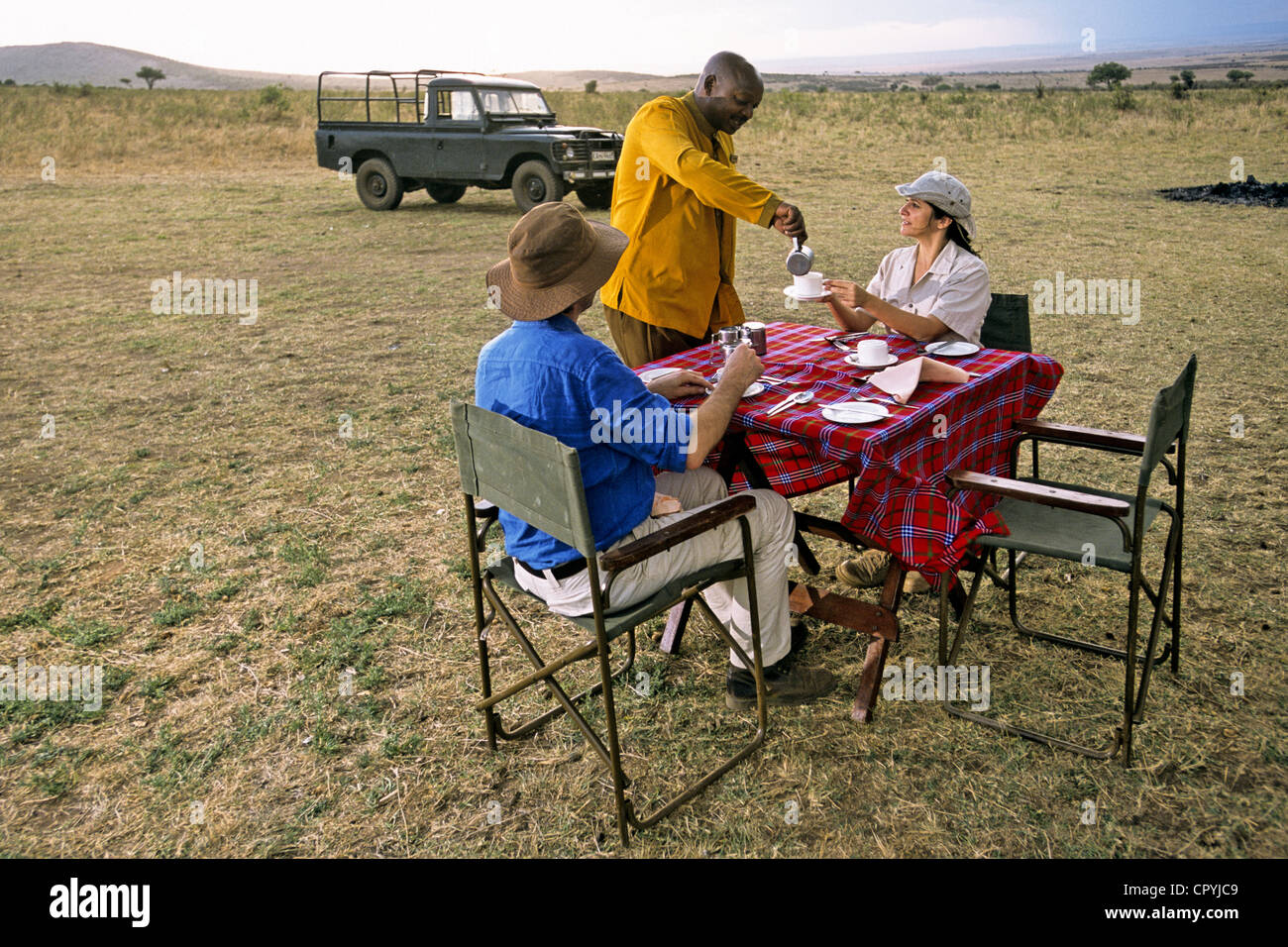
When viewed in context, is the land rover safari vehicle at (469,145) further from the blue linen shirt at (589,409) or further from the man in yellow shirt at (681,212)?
the blue linen shirt at (589,409)

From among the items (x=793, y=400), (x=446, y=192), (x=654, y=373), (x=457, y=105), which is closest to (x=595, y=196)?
(x=457, y=105)

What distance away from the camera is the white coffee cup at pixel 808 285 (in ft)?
10.3

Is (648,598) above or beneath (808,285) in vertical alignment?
beneath

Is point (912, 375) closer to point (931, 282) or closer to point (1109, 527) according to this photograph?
point (1109, 527)

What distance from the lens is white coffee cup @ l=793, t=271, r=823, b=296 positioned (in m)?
3.15

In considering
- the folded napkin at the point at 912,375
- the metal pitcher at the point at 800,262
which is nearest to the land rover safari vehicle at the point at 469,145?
the metal pitcher at the point at 800,262

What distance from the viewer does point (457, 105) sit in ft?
42.5

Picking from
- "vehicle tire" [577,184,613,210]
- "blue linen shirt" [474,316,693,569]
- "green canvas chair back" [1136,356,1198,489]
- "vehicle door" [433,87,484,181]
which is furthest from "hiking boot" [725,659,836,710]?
"vehicle door" [433,87,484,181]

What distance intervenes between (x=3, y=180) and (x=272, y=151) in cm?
579

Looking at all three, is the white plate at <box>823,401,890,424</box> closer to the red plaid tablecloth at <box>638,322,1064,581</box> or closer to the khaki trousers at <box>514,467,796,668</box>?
the red plaid tablecloth at <box>638,322,1064,581</box>

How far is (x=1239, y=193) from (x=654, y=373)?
12.4 m

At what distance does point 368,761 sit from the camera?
2766mm

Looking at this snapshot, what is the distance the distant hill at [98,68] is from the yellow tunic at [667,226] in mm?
142102
